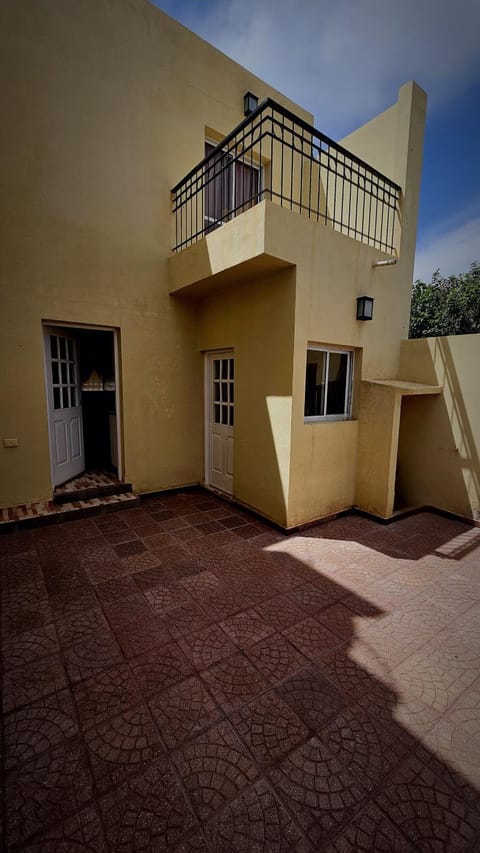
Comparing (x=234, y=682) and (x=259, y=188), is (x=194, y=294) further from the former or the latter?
(x=234, y=682)

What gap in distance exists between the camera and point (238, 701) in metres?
1.98

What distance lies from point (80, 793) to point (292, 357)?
145 inches

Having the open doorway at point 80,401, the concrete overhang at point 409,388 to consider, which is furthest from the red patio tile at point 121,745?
the concrete overhang at point 409,388

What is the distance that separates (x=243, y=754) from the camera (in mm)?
1690

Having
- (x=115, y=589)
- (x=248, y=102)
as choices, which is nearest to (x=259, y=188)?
(x=248, y=102)

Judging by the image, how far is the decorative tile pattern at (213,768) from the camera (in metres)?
1.50

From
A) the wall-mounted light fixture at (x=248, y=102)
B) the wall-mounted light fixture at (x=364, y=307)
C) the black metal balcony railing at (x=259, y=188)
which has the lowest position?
the wall-mounted light fixture at (x=364, y=307)

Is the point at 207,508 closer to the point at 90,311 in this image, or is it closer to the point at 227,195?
the point at 90,311

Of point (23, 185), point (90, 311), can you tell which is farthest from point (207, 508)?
point (23, 185)

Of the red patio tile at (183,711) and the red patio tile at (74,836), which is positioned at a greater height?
the red patio tile at (74,836)

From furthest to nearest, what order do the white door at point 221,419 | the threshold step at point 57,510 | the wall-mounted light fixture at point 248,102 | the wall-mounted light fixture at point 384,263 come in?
1. the wall-mounted light fixture at point 248,102
2. the white door at point 221,419
3. the wall-mounted light fixture at point 384,263
4. the threshold step at point 57,510

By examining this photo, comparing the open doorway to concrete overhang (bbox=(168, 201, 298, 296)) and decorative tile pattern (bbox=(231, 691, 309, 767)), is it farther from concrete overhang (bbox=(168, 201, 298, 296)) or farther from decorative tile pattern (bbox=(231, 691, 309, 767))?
decorative tile pattern (bbox=(231, 691, 309, 767))

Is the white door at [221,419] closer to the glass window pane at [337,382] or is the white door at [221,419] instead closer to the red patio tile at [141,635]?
the glass window pane at [337,382]

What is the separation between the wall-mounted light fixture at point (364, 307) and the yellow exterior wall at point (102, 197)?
258 centimetres
